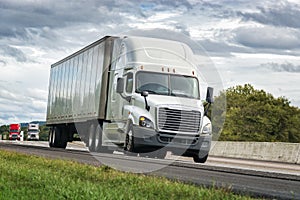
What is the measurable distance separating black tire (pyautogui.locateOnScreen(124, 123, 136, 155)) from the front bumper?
0.24 metres

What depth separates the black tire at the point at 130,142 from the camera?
68.7ft

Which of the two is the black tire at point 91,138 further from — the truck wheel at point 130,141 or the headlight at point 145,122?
the headlight at point 145,122

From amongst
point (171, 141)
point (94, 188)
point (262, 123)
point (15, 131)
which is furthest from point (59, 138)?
point (262, 123)

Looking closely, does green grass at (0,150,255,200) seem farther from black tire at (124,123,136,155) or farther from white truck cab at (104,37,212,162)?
white truck cab at (104,37,212,162)

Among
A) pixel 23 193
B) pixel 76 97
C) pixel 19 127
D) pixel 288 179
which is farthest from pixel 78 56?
pixel 19 127

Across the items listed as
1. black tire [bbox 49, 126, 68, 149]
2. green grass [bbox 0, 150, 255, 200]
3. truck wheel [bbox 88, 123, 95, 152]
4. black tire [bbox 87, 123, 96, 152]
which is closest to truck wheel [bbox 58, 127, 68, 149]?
black tire [bbox 49, 126, 68, 149]

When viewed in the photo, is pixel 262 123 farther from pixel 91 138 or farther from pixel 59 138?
pixel 91 138

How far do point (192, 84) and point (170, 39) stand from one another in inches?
65.2

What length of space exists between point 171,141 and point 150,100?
4.69 ft

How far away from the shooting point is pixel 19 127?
93.7 metres

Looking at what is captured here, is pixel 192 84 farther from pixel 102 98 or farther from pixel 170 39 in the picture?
pixel 102 98

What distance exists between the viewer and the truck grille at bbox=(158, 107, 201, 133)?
69.2 feet

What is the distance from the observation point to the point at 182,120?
21.2m

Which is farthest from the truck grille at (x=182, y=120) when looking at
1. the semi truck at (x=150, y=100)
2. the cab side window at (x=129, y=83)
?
the cab side window at (x=129, y=83)
